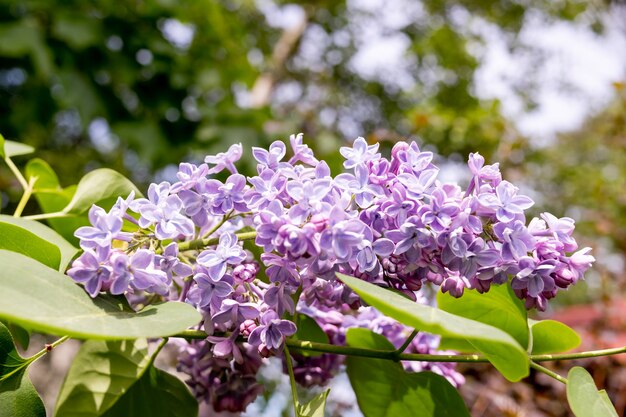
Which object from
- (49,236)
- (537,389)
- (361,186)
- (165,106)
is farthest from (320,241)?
(165,106)

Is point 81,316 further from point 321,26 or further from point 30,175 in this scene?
point 321,26

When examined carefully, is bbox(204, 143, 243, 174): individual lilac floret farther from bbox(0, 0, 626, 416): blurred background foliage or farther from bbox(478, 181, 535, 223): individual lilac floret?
bbox(0, 0, 626, 416): blurred background foliage

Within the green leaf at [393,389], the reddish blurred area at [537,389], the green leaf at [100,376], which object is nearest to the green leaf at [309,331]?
the green leaf at [393,389]

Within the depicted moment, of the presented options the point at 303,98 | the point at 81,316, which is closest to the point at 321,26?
the point at 303,98

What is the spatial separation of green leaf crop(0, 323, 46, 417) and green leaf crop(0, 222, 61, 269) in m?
0.06

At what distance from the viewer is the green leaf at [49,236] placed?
499mm

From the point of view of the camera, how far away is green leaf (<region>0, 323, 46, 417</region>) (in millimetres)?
446

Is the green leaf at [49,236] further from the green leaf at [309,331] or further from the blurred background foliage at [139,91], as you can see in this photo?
the blurred background foliage at [139,91]

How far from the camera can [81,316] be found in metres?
0.37

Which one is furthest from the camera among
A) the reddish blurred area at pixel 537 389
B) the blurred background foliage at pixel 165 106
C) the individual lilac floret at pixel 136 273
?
the blurred background foliage at pixel 165 106

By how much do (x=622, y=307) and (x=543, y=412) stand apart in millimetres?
762

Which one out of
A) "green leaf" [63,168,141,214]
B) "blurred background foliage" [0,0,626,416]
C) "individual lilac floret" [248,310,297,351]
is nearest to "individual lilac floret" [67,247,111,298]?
"individual lilac floret" [248,310,297,351]

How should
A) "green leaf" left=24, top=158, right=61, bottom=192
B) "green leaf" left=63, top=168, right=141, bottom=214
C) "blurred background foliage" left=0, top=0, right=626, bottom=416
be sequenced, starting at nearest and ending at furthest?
"green leaf" left=63, top=168, right=141, bottom=214
"green leaf" left=24, top=158, right=61, bottom=192
"blurred background foliage" left=0, top=0, right=626, bottom=416

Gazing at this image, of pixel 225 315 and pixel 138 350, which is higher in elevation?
pixel 225 315
